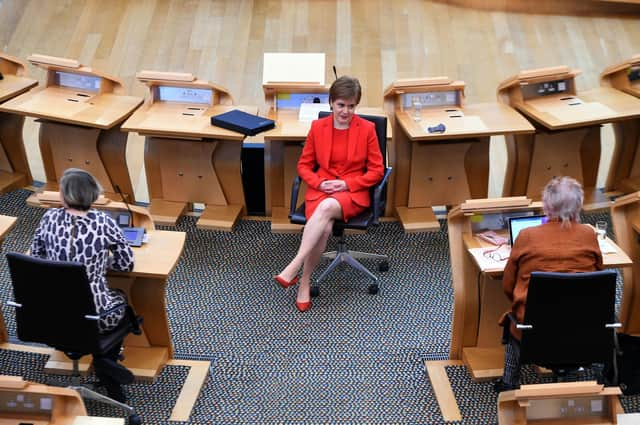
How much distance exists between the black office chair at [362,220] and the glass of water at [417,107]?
610 millimetres

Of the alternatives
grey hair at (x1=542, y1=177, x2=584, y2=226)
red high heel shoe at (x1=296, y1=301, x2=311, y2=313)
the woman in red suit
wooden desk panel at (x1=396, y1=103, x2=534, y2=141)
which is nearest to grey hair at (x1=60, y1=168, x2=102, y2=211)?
the woman in red suit

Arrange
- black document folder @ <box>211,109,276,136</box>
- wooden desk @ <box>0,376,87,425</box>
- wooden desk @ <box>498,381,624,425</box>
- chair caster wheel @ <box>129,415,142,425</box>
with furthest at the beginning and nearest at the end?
black document folder @ <box>211,109,276,136</box>
chair caster wheel @ <box>129,415,142,425</box>
wooden desk @ <box>498,381,624,425</box>
wooden desk @ <box>0,376,87,425</box>

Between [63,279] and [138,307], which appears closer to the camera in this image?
[63,279]

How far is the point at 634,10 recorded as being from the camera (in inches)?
342

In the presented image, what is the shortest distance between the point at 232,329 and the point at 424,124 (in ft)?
6.07

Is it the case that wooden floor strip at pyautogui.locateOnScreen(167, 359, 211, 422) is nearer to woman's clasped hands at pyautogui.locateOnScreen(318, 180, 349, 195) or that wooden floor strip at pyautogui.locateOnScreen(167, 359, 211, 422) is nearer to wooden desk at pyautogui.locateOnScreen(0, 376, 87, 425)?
wooden desk at pyautogui.locateOnScreen(0, 376, 87, 425)

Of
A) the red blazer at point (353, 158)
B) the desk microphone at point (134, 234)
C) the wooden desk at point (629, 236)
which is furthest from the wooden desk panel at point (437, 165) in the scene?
the desk microphone at point (134, 234)

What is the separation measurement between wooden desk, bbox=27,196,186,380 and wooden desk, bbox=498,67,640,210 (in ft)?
8.90

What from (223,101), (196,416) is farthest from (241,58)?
(196,416)

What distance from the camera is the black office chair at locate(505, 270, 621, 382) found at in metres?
3.51

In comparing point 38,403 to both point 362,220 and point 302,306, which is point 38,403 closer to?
point 302,306

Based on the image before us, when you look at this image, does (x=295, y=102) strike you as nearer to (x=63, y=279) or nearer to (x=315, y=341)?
(x=315, y=341)

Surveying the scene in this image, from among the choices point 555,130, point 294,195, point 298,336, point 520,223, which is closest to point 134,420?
point 298,336

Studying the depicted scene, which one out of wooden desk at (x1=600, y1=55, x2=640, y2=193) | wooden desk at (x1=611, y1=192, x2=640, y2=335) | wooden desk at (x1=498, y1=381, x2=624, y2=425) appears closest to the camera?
wooden desk at (x1=498, y1=381, x2=624, y2=425)
